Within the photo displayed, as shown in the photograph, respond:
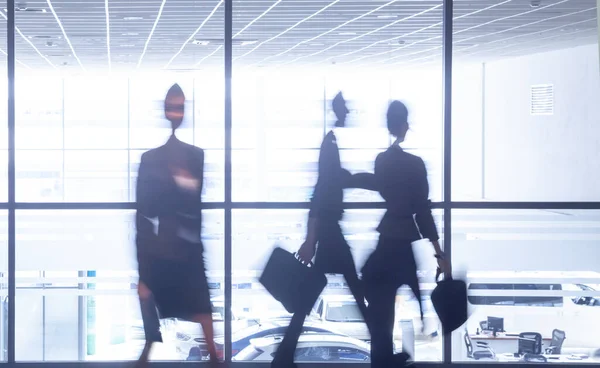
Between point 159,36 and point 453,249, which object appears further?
point 159,36

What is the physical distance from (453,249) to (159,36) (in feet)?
9.49

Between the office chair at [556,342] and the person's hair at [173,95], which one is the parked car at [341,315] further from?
the person's hair at [173,95]

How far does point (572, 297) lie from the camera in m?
4.65

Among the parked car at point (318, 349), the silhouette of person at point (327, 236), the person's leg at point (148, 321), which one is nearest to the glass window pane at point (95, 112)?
the person's leg at point (148, 321)

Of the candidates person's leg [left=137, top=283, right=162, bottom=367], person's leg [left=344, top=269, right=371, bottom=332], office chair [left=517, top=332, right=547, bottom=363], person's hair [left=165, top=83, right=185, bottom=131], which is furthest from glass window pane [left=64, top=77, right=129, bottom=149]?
office chair [left=517, top=332, right=547, bottom=363]

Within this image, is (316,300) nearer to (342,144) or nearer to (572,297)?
(342,144)

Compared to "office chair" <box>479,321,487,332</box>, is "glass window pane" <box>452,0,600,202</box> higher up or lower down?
higher up

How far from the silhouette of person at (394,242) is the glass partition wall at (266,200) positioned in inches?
2.8

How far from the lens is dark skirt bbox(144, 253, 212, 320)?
4.55 m

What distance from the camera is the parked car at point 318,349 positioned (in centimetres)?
463

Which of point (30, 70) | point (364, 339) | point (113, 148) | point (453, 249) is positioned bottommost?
point (364, 339)

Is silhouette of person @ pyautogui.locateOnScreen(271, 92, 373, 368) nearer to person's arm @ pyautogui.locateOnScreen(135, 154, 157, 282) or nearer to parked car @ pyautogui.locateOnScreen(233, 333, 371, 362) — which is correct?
parked car @ pyautogui.locateOnScreen(233, 333, 371, 362)

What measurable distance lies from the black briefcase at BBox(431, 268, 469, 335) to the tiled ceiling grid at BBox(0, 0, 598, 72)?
1.52 meters

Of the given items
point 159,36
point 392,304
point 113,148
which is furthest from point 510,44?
point 113,148
